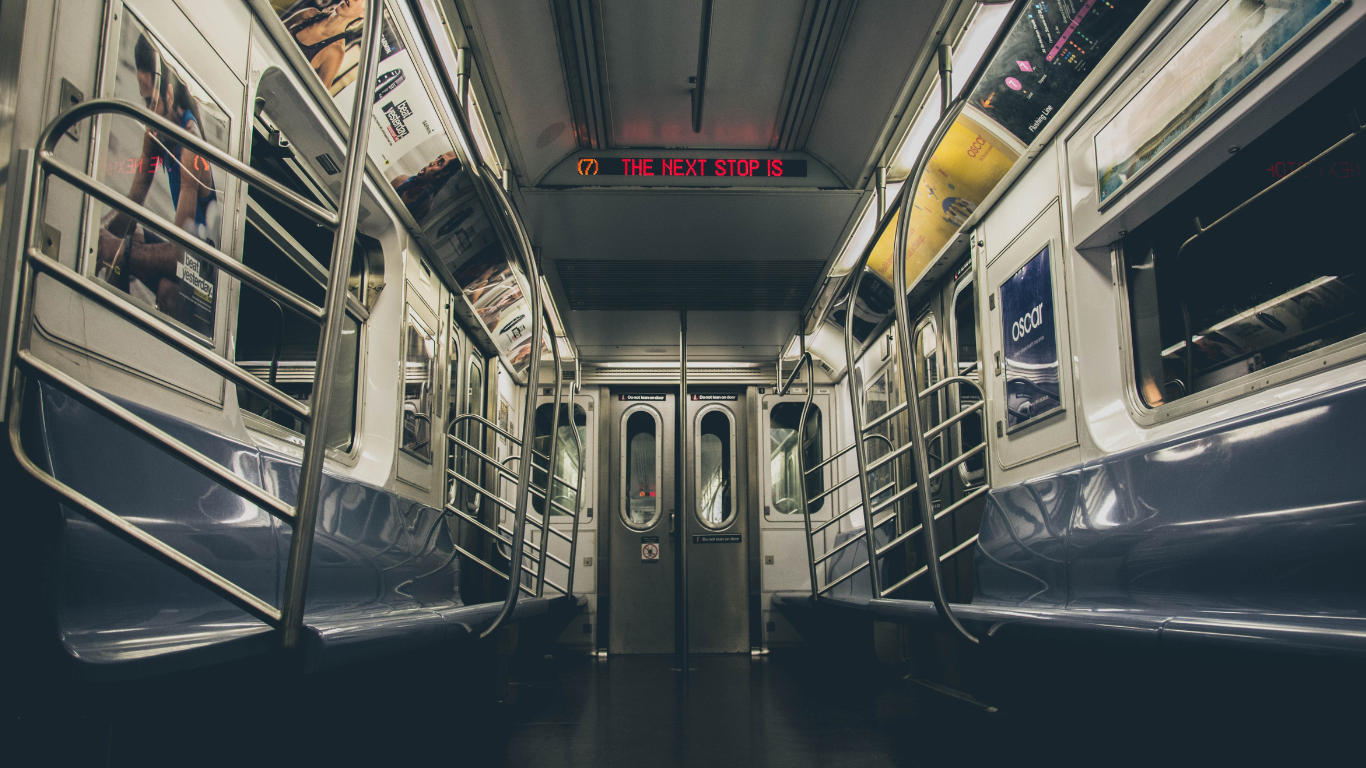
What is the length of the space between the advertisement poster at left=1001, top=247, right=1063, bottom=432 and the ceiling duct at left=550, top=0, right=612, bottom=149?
1.89 meters

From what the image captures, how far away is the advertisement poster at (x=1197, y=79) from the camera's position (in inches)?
71.4

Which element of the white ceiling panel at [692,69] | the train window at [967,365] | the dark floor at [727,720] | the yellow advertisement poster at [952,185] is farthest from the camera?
the train window at [967,365]

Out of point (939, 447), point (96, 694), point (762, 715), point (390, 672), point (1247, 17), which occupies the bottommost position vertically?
point (762, 715)

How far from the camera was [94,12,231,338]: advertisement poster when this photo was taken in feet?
5.24

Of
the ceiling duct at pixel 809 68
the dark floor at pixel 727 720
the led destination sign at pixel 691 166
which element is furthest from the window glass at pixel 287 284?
the ceiling duct at pixel 809 68

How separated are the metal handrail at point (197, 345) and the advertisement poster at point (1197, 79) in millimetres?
2052

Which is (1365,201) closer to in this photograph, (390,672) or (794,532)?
(390,672)

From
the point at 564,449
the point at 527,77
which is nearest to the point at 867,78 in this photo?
the point at 527,77

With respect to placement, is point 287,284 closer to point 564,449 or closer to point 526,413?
point 526,413

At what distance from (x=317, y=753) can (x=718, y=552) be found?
448cm

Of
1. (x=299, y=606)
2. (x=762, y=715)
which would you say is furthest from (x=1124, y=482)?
(x=299, y=606)

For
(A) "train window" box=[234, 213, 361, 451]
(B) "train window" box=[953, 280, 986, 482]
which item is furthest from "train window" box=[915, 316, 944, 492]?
(A) "train window" box=[234, 213, 361, 451]

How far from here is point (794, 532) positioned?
660cm

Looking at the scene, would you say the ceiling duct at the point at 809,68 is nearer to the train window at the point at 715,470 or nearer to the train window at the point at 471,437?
the train window at the point at 471,437
